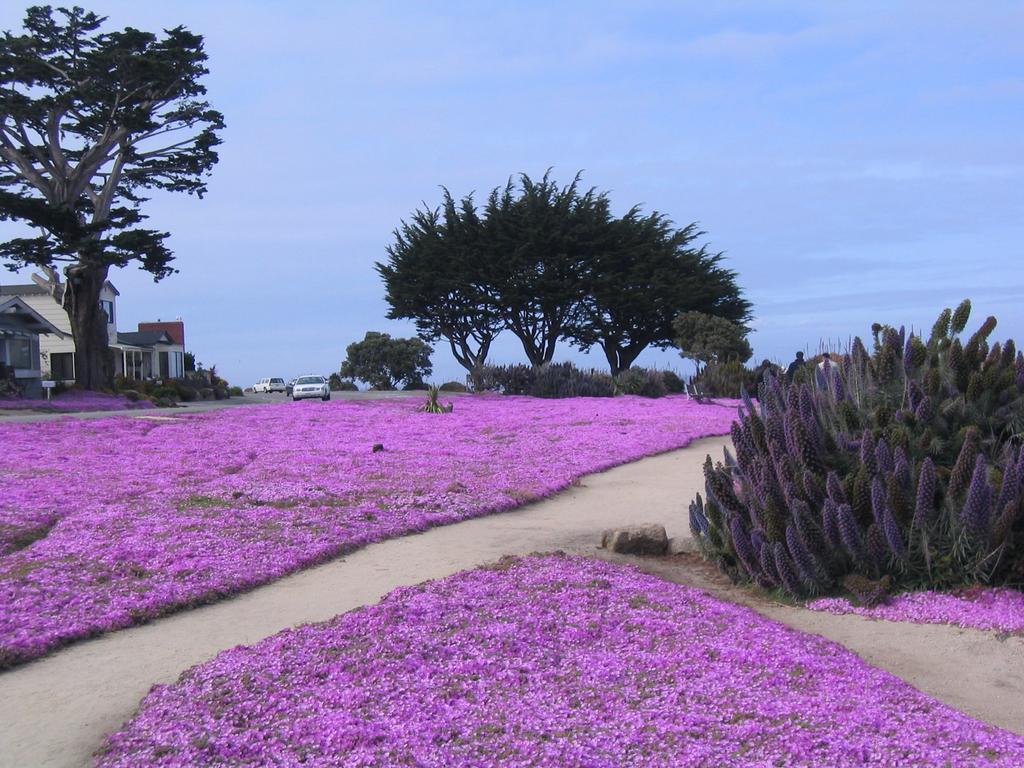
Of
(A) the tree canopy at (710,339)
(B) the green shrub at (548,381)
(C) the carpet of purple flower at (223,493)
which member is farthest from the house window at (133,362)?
(C) the carpet of purple flower at (223,493)

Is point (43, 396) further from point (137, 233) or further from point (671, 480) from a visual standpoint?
point (671, 480)

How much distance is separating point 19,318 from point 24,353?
1611 mm

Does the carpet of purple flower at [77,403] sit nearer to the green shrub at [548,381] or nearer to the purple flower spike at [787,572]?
the green shrub at [548,381]

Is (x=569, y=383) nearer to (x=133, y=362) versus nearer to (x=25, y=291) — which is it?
(x=25, y=291)

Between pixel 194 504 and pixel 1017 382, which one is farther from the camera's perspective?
pixel 194 504

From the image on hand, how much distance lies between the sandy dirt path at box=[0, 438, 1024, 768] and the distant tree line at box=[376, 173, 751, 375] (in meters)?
40.8

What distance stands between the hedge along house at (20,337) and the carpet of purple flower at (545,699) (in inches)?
1552

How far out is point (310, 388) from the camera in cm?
4500

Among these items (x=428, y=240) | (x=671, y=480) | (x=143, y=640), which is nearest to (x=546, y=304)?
(x=428, y=240)

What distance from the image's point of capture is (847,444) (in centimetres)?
783

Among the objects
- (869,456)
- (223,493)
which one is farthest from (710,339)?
(869,456)

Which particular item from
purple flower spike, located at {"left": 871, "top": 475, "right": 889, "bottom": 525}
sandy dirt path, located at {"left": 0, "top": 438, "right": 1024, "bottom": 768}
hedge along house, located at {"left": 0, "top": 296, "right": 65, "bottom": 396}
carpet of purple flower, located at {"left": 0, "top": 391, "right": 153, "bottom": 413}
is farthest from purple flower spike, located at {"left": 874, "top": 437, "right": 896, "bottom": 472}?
hedge along house, located at {"left": 0, "top": 296, "right": 65, "bottom": 396}

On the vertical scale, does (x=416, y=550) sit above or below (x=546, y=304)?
→ below

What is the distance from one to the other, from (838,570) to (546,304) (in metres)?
43.5
